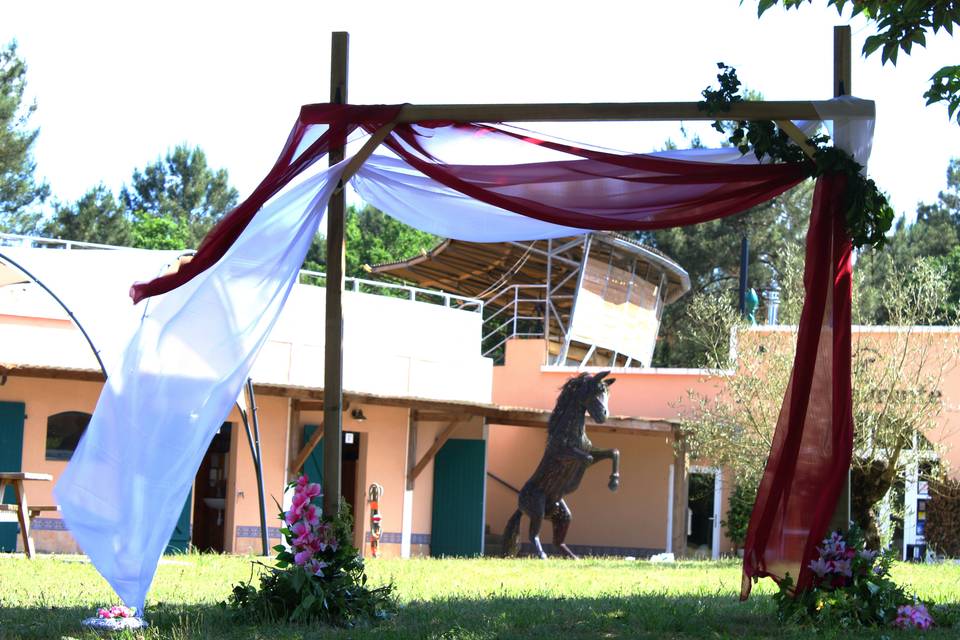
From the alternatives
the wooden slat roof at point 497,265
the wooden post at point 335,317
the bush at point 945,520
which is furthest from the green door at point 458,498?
the wooden post at point 335,317

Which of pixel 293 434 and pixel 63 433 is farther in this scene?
pixel 293 434

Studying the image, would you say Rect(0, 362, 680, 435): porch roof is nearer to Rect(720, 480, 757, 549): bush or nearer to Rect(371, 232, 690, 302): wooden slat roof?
Rect(720, 480, 757, 549): bush

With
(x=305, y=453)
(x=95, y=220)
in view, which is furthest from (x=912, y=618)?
(x=95, y=220)

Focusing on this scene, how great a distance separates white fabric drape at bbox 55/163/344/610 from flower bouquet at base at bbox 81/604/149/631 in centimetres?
10

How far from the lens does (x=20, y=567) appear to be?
10.5m

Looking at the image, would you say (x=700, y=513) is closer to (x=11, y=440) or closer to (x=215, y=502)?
(x=215, y=502)

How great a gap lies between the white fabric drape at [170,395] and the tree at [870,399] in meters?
9.83

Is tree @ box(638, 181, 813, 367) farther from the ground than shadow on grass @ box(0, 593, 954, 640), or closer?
farther from the ground

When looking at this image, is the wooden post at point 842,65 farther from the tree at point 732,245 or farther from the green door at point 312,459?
the tree at point 732,245

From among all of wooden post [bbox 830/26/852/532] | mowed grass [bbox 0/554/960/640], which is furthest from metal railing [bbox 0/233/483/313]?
wooden post [bbox 830/26/852/532]

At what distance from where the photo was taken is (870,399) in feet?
48.0

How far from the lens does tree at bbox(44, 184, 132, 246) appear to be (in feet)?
114

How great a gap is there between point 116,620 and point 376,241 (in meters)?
36.5

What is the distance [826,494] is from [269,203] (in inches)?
121
